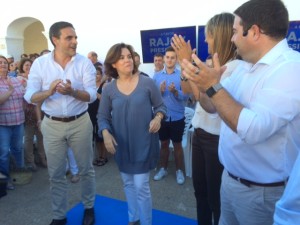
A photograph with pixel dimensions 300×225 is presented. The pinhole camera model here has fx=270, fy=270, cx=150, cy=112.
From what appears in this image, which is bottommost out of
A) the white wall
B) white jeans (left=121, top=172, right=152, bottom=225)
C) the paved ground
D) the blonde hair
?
the paved ground

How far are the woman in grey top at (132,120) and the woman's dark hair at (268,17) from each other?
123cm

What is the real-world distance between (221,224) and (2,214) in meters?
2.64

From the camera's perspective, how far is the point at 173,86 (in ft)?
11.9

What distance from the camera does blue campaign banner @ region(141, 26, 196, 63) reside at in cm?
560

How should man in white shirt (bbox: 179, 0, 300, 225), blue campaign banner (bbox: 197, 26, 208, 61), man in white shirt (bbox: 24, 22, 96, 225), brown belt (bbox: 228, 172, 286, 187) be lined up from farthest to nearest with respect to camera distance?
blue campaign banner (bbox: 197, 26, 208, 61), man in white shirt (bbox: 24, 22, 96, 225), brown belt (bbox: 228, 172, 286, 187), man in white shirt (bbox: 179, 0, 300, 225)

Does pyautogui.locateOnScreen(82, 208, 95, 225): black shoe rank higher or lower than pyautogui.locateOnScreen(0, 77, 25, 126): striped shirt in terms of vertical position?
lower

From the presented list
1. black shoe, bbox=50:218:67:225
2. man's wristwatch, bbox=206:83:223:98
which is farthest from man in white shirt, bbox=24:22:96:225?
man's wristwatch, bbox=206:83:223:98

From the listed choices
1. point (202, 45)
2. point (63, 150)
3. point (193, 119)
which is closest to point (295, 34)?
point (202, 45)

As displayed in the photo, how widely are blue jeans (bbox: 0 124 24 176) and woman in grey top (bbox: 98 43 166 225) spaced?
1923 millimetres

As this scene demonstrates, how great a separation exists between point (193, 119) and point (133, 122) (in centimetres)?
50

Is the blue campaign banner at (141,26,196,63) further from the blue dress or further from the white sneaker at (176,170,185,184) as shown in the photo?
the blue dress

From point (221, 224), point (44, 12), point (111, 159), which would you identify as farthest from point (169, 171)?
point (44, 12)

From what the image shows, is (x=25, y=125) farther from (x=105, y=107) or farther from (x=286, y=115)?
(x=286, y=115)

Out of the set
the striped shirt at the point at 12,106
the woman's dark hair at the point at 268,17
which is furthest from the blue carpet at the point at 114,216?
the woman's dark hair at the point at 268,17
